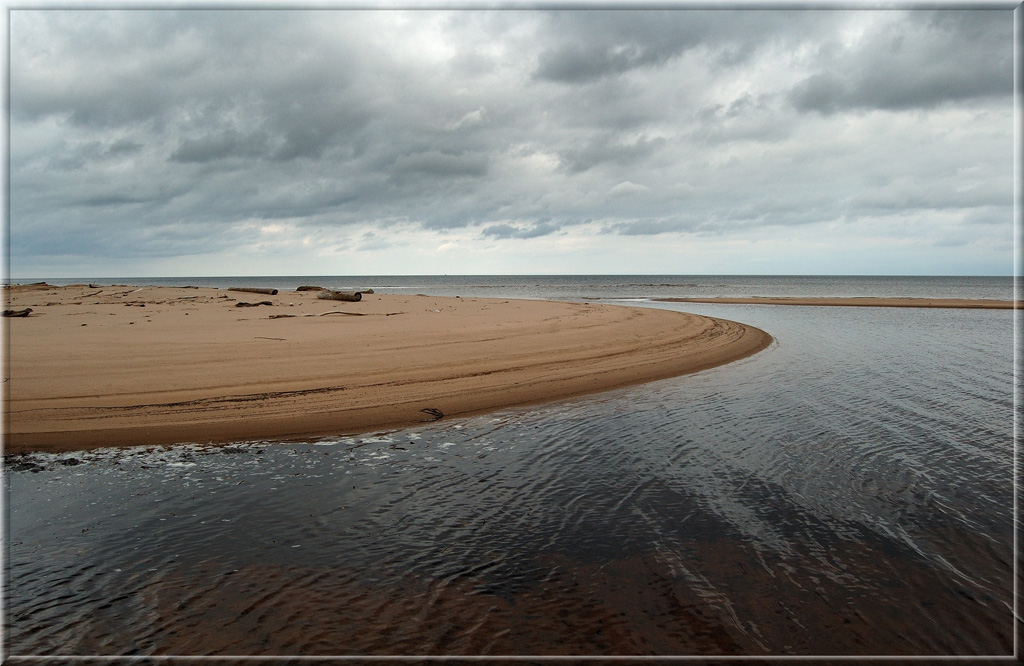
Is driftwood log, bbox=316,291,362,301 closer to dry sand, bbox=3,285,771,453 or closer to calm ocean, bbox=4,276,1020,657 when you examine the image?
dry sand, bbox=3,285,771,453

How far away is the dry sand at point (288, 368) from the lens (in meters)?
8.64

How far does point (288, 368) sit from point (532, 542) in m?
8.29

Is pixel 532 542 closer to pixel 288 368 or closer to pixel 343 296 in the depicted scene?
pixel 288 368

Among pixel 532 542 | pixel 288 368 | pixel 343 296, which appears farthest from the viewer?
pixel 343 296

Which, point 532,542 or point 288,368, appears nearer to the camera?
point 532,542

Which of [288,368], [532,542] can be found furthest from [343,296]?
[532,542]

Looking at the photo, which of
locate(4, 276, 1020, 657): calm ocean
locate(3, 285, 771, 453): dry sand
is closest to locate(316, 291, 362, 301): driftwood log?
locate(3, 285, 771, 453): dry sand

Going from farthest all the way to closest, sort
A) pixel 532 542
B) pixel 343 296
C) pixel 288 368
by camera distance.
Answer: pixel 343 296
pixel 288 368
pixel 532 542

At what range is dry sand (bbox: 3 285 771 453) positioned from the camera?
864 centimetres

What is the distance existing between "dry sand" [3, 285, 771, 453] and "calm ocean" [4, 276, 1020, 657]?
98 cm

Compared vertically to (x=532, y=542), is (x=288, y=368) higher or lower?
higher

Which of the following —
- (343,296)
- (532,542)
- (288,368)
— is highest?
(343,296)

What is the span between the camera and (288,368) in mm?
11578

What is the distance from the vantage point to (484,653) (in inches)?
146
